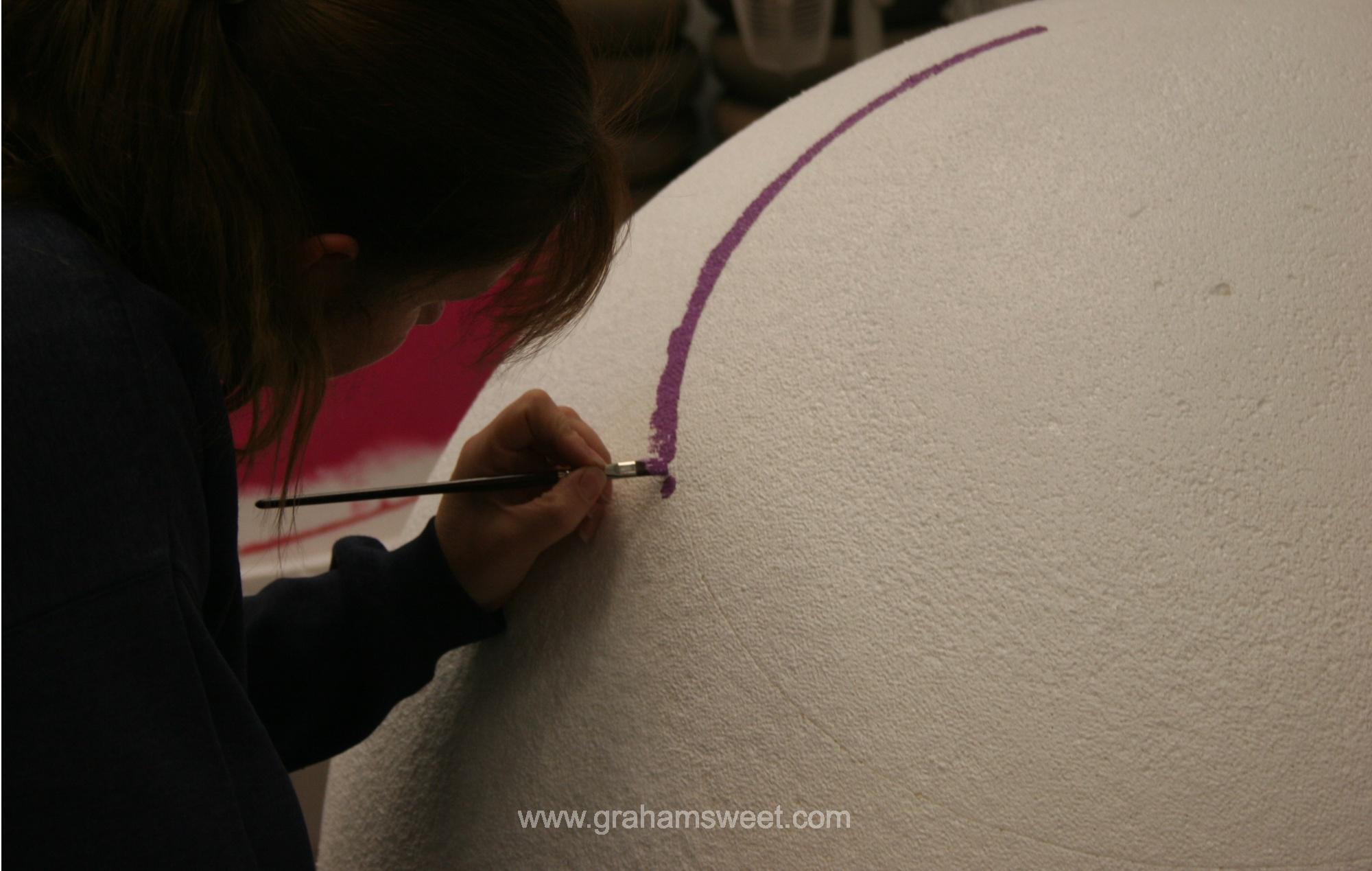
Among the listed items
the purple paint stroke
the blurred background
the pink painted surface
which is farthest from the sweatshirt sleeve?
the pink painted surface

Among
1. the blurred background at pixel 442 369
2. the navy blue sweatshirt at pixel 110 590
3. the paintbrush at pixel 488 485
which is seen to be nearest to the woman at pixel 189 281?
the navy blue sweatshirt at pixel 110 590

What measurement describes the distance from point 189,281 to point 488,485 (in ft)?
0.67

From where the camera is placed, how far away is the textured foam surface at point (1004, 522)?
0.46m

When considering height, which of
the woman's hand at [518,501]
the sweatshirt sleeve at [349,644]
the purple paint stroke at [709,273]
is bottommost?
the sweatshirt sleeve at [349,644]

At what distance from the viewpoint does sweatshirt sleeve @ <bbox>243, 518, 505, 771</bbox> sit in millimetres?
633

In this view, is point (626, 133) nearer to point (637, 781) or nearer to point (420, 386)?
point (637, 781)

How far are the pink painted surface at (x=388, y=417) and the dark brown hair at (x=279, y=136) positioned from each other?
0.69m

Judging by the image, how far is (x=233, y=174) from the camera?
0.42 metres

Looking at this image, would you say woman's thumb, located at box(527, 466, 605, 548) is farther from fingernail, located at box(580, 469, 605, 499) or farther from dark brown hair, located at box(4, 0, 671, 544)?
dark brown hair, located at box(4, 0, 671, 544)

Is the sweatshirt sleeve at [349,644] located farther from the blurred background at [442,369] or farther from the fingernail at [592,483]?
the blurred background at [442,369]

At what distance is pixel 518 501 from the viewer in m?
0.64

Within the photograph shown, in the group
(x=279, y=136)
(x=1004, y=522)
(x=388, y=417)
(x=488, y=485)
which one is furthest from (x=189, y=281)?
(x=388, y=417)

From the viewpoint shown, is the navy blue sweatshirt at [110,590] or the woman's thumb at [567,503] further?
the woman's thumb at [567,503]

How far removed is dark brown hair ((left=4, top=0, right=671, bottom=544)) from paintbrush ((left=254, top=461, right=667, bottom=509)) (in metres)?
0.13
